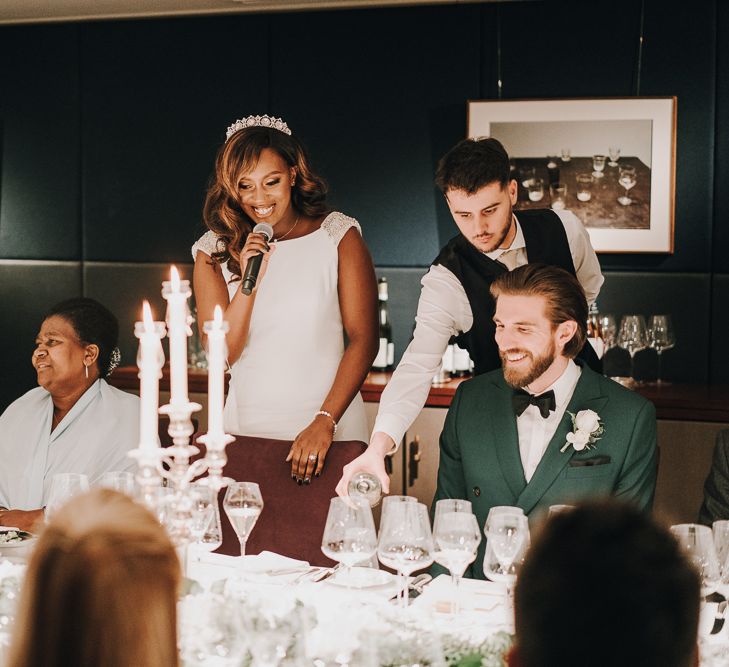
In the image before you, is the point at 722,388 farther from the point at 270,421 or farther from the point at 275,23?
the point at 275,23

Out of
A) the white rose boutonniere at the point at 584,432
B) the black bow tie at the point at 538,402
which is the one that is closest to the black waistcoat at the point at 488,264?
the black bow tie at the point at 538,402

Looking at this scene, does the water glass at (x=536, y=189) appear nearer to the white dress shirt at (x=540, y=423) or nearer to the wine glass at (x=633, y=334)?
the wine glass at (x=633, y=334)

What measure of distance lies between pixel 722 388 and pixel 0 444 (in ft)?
8.94

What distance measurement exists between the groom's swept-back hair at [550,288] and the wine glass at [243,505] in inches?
35.2

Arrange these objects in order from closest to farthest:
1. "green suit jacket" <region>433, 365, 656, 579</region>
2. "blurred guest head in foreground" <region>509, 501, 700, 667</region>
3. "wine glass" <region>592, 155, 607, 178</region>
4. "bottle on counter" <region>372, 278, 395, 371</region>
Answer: "blurred guest head in foreground" <region>509, 501, 700, 667</region>, "green suit jacket" <region>433, 365, 656, 579</region>, "wine glass" <region>592, 155, 607, 178</region>, "bottle on counter" <region>372, 278, 395, 371</region>

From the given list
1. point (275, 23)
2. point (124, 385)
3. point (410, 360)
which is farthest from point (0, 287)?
point (410, 360)

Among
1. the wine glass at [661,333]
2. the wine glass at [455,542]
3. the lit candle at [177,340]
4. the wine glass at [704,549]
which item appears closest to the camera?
the lit candle at [177,340]

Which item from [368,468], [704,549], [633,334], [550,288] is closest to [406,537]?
[368,468]

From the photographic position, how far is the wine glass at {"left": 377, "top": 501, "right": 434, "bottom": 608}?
1.94m

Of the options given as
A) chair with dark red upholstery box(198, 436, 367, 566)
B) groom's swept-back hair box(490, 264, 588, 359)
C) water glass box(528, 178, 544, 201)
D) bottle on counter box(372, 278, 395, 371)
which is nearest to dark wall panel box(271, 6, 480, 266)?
bottle on counter box(372, 278, 395, 371)

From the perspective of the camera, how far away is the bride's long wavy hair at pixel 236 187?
109 inches

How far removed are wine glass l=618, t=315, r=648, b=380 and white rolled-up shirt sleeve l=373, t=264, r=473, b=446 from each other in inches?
48.3

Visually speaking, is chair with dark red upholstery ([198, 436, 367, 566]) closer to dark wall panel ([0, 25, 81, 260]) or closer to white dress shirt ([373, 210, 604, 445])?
white dress shirt ([373, 210, 604, 445])

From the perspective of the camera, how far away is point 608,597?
808 mm
